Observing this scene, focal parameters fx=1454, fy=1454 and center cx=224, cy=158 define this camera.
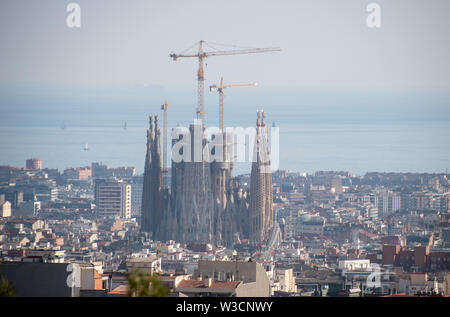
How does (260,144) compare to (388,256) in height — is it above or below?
above

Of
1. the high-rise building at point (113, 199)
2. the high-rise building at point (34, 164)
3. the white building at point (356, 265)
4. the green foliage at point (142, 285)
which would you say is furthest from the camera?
the high-rise building at point (34, 164)

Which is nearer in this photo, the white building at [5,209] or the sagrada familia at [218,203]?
the sagrada familia at [218,203]

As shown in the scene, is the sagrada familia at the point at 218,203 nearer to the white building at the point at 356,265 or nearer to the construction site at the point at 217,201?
the construction site at the point at 217,201

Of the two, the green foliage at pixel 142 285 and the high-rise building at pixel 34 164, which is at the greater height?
the high-rise building at pixel 34 164

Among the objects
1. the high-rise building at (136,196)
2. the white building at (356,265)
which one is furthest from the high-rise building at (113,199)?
the white building at (356,265)

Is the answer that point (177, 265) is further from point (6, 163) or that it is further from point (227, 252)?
point (6, 163)

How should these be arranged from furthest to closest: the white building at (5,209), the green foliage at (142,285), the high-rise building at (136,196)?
1. the high-rise building at (136,196)
2. the white building at (5,209)
3. the green foliage at (142,285)

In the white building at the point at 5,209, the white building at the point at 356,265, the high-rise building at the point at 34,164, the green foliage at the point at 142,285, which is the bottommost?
the white building at the point at 356,265
